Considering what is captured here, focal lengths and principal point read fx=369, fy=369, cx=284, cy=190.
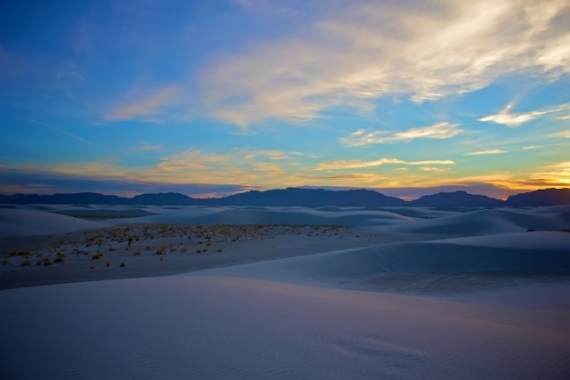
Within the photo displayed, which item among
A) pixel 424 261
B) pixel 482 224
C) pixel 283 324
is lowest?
pixel 424 261

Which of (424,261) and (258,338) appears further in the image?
(424,261)

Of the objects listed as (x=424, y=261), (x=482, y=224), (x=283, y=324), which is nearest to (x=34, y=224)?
(x=424, y=261)

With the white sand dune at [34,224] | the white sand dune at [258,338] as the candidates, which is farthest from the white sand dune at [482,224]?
the white sand dune at [34,224]

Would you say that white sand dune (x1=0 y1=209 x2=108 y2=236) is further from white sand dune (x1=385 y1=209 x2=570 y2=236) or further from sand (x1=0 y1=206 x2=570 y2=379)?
white sand dune (x1=385 y1=209 x2=570 y2=236)

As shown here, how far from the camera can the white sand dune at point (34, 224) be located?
32062 millimetres

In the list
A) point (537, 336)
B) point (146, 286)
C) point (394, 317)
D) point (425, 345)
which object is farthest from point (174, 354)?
point (537, 336)

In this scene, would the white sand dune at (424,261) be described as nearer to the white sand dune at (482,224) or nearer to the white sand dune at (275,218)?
the white sand dune at (482,224)

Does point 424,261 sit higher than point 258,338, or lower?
lower

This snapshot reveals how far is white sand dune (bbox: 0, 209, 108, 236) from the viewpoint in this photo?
32.1m

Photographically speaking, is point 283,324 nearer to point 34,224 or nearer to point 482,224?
point 34,224

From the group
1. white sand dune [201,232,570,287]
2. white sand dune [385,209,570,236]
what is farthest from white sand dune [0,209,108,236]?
white sand dune [385,209,570,236]

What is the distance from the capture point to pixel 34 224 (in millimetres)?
→ 35719

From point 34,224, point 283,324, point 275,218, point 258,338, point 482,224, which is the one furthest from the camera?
point 275,218

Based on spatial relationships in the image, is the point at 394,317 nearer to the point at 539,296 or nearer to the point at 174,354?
the point at 174,354
